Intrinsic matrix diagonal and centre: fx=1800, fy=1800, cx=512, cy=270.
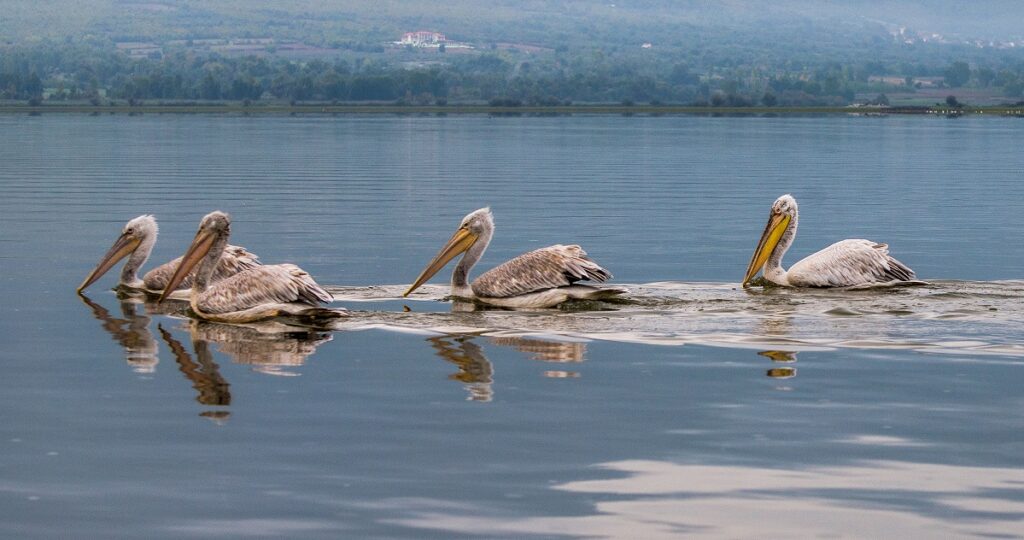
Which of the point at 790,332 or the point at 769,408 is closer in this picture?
the point at 769,408

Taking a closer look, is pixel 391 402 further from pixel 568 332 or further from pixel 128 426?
pixel 568 332

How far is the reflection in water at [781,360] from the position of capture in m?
13.4

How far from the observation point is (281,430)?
1139 cm

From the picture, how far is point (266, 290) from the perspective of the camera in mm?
16172

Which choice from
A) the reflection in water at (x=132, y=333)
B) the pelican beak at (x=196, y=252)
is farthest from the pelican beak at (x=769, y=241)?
the reflection in water at (x=132, y=333)

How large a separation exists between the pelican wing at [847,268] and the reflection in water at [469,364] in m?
4.40

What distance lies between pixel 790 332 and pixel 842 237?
44.6 ft

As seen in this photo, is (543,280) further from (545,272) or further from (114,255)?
(114,255)

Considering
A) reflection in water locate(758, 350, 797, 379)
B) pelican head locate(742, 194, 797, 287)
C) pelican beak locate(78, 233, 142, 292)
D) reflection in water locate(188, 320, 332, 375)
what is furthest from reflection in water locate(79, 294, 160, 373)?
pelican head locate(742, 194, 797, 287)

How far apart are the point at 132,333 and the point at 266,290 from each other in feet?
4.26

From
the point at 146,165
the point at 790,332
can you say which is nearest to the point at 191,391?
the point at 790,332

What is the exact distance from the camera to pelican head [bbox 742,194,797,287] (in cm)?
1931

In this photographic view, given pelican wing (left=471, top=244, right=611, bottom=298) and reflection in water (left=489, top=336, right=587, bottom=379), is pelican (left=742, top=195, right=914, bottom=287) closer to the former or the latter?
pelican wing (left=471, top=244, right=611, bottom=298)

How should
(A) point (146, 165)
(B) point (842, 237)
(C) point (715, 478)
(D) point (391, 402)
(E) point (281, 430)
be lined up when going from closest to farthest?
(C) point (715, 478), (E) point (281, 430), (D) point (391, 402), (B) point (842, 237), (A) point (146, 165)
